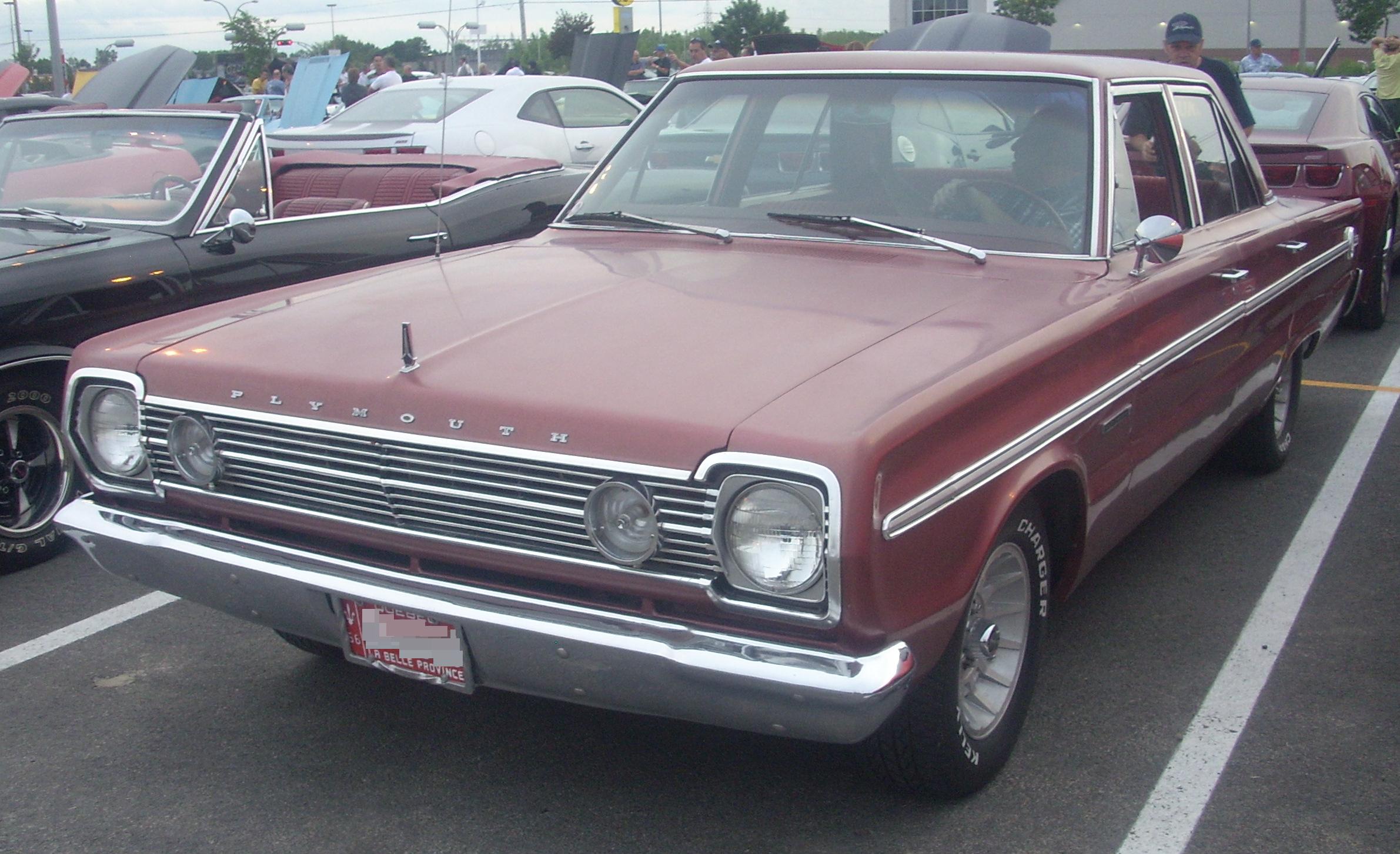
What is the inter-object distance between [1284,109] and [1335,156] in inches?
36.1

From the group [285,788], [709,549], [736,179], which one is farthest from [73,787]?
[736,179]

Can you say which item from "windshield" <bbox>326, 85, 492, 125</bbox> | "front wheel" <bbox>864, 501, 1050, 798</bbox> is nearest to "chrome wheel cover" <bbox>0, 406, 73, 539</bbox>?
"front wheel" <bbox>864, 501, 1050, 798</bbox>

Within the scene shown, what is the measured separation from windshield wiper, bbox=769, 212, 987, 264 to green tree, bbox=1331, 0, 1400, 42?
56.5m

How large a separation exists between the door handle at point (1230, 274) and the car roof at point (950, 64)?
645mm

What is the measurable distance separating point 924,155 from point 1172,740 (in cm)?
170

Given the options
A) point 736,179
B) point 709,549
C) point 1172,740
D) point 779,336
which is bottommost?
point 1172,740

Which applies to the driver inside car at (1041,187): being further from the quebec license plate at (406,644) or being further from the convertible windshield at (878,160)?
the quebec license plate at (406,644)

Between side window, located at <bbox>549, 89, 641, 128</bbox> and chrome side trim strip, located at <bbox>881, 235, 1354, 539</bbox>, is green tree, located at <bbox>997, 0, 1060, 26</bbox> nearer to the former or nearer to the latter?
side window, located at <bbox>549, 89, 641, 128</bbox>

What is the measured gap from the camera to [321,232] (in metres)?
5.67

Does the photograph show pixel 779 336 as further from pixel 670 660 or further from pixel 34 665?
pixel 34 665

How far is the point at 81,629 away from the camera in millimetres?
4121

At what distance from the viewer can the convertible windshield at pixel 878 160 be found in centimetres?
364

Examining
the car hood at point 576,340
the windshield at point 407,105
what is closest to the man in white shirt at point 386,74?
the windshield at point 407,105

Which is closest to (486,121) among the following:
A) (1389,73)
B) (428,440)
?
(428,440)
